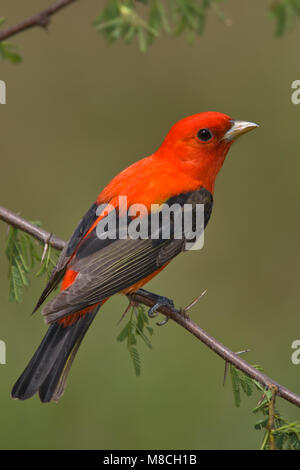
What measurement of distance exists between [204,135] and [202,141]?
0.04 m

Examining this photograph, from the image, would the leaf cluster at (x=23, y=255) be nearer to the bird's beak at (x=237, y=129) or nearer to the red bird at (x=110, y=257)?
the red bird at (x=110, y=257)

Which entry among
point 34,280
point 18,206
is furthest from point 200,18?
point 18,206

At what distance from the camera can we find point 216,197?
27.5 ft

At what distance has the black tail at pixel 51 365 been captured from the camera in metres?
4.39

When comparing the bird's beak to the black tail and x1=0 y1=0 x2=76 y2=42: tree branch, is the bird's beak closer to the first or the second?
the black tail

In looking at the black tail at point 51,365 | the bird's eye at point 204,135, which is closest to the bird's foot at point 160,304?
the black tail at point 51,365

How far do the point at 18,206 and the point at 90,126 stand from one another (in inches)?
57.7

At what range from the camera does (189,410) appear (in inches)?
260

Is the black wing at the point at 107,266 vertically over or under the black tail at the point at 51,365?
over

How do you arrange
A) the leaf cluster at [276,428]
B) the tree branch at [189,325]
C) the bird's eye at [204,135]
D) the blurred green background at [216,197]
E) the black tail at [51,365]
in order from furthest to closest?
the blurred green background at [216,197]
the bird's eye at [204,135]
the black tail at [51,365]
the tree branch at [189,325]
the leaf cluster at [276,428]

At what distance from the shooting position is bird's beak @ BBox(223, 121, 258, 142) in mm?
4734

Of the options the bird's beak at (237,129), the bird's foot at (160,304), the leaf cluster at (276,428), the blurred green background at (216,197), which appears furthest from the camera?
the blurred green background at (216,197)

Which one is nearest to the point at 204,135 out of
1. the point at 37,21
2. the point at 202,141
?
the point at 202,141

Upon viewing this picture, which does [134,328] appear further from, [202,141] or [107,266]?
[202,141]
